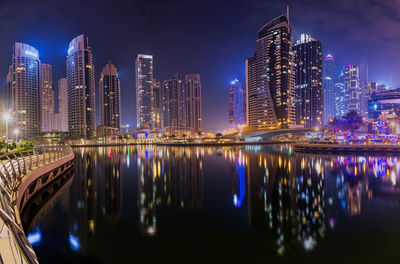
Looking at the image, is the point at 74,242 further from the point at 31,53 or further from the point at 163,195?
the point at 31,53

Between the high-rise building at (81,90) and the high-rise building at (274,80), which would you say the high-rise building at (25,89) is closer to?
the high-rise building at (81,90)

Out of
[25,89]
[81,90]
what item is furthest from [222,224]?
[25,89]

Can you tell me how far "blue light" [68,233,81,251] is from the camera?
8.10 m

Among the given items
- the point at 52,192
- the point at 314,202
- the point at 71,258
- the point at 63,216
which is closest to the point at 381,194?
the point at 314,202

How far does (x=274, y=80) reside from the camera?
477 feet

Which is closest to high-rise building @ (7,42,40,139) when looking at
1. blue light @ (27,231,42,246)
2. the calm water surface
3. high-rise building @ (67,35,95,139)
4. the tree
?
high-rise building @ (67,35,95,139)

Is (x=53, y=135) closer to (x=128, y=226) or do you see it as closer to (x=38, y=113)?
(x=38, y=113)

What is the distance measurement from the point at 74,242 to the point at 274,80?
151234mm

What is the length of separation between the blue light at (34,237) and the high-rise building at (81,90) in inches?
6160

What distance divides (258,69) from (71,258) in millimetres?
162635

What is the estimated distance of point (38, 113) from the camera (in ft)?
482

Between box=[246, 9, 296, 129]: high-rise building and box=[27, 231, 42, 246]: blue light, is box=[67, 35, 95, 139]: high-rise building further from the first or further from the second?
box=[27, 231, 42, 246]: blue light

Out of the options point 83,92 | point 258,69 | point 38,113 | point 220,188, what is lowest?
point 220,188

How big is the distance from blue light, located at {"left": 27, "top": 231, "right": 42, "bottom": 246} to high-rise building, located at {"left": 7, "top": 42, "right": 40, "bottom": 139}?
539 ft
